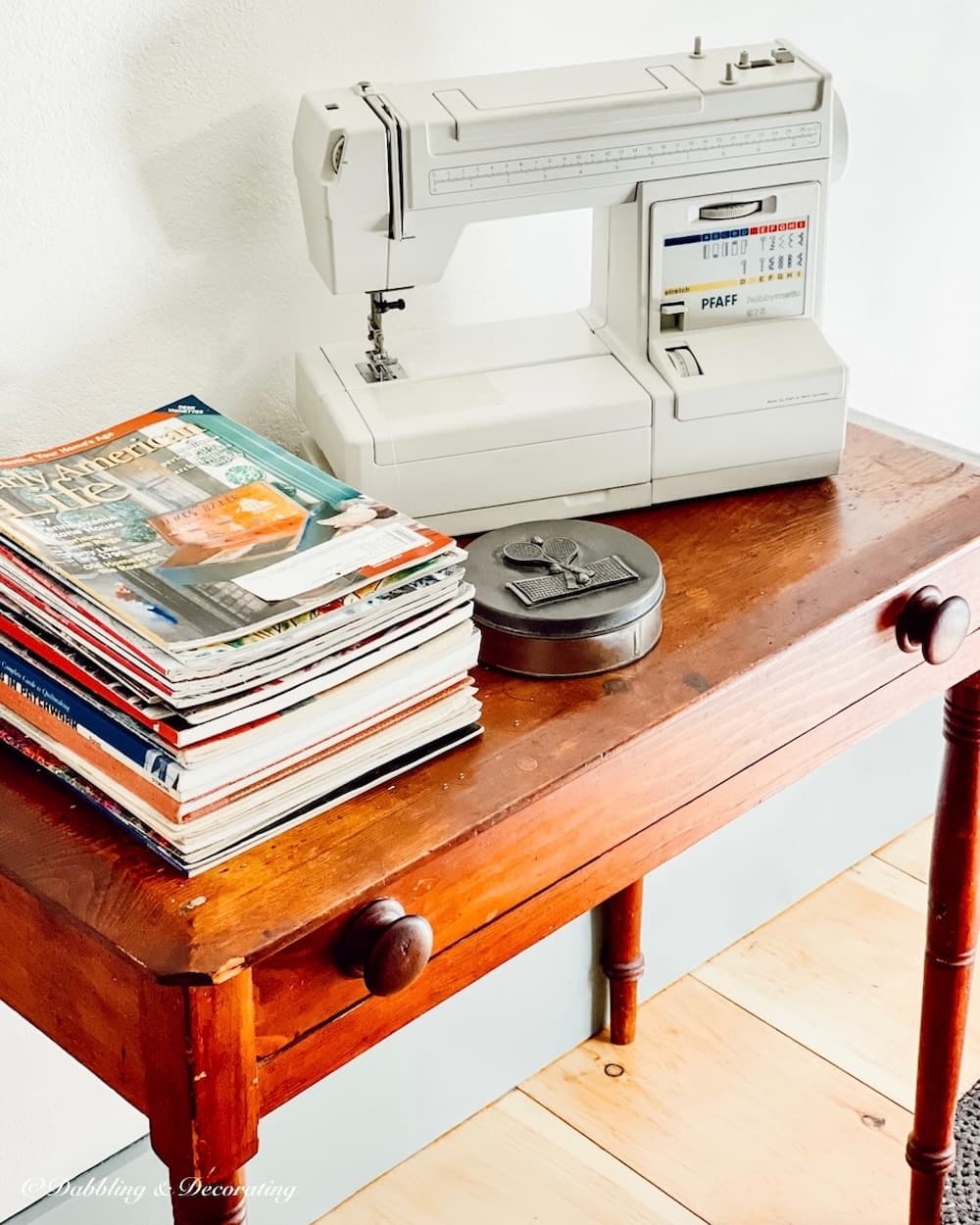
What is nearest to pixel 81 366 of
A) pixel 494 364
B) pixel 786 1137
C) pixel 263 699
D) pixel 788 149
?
pixel 494 364

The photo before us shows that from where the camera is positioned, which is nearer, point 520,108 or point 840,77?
point 520,108

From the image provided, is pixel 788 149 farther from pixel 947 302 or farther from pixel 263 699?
pixel 947 302

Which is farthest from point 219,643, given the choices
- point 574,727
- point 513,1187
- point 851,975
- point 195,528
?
point 851,975

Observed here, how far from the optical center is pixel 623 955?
A: 1.89 m

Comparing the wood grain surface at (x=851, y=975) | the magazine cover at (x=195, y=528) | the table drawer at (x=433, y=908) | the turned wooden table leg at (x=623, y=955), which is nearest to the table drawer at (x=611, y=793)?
the table drawer at (x=433, y=908)

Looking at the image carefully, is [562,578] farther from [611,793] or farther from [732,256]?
[732,256]

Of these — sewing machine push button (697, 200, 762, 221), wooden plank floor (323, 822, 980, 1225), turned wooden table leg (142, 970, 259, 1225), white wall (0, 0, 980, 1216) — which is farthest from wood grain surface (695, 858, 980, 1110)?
turned wooden table leg (142, 970, 259, 1225)

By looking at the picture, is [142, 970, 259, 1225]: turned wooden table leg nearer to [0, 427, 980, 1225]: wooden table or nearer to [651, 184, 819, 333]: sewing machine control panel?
[0, 427, 980, 1225]: wooden table

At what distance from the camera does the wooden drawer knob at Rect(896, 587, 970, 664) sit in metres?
1.21

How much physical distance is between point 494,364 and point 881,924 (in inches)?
46.2

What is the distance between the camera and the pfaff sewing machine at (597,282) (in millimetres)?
1191

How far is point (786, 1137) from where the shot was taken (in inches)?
70.6

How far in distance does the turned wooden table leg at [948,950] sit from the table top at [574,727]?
0.67 ft

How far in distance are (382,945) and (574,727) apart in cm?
22
